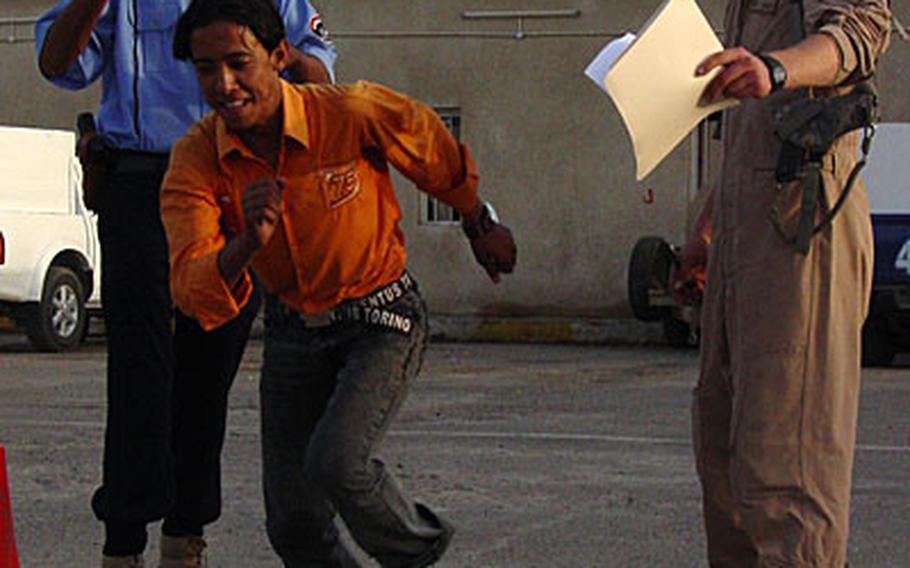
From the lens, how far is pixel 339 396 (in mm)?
5004

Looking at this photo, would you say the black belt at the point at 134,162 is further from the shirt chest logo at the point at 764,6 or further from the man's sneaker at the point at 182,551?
the shirt chest logo at the point at 764,6

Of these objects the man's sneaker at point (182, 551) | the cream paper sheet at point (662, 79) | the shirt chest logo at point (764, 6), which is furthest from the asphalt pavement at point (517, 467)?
the cream paper sheet at point (662, 79)

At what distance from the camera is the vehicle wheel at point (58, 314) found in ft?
60.2

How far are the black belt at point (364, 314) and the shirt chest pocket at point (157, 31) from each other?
1136mm

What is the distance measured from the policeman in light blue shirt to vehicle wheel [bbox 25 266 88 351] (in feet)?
41.2

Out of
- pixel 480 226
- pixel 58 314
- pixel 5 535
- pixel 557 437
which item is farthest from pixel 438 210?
pixel 480 226

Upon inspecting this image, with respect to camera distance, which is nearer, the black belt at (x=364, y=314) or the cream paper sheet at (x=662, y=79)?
the cream paper sheet at (x=662, y=79)

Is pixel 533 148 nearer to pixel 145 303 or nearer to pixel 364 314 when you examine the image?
pixel 145 303

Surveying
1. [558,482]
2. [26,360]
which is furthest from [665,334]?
[558,482]

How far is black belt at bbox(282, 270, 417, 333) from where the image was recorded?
200 inches

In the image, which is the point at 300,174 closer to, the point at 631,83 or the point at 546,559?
the point at 631,83

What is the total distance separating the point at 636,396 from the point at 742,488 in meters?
9.15

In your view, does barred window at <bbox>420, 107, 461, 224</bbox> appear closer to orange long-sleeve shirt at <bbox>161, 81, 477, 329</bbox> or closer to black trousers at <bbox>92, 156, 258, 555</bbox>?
black trousers at <bbox>92, 156, 258, 555</bbox>

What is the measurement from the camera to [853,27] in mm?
4234
